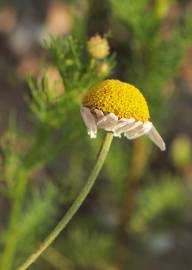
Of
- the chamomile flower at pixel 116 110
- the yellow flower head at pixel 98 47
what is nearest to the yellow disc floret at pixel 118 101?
the chamomile flower at pixel 116 110

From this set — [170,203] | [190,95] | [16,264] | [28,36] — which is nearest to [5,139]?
[16,264]

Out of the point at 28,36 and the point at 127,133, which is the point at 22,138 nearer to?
the point at 127,133

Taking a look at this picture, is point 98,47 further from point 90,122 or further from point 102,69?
point 90,122

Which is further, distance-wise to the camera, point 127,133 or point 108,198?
point 108,198

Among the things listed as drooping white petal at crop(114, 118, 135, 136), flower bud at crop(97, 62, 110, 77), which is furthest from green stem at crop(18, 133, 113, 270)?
flower bud at crop(97, 62, 110, 77)

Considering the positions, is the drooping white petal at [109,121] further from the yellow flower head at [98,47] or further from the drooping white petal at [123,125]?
the yellow flower head at [98,47]

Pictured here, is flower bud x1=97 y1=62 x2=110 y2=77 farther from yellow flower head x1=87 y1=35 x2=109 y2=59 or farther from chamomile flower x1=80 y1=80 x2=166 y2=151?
chamomile flower x1=80 y1=80 x2=166 y2=151
